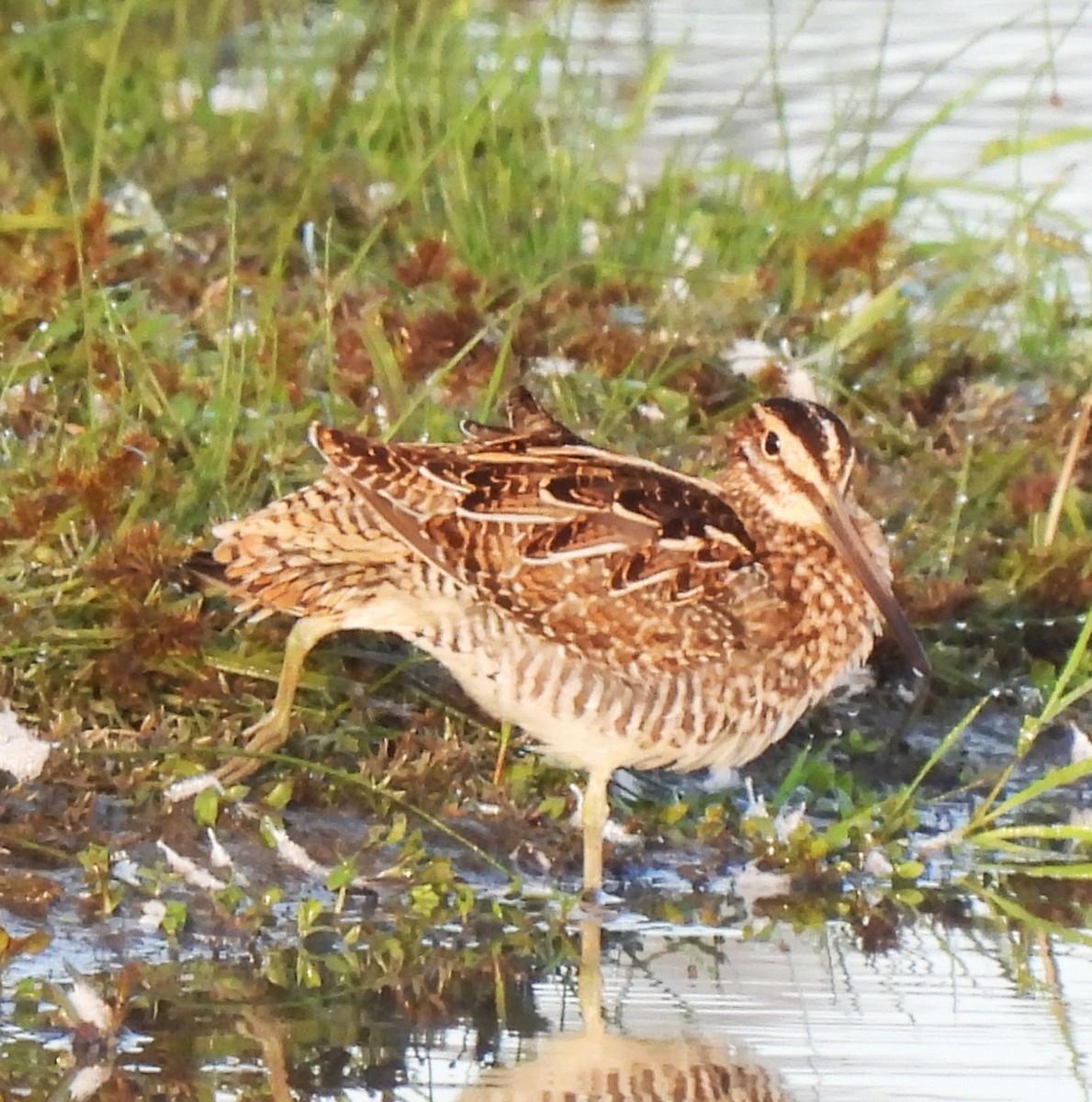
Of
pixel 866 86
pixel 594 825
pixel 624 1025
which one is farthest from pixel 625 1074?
pixel 866 86

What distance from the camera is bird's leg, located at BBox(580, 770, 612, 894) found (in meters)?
5.08

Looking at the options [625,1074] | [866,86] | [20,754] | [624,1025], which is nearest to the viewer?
[625,1074]

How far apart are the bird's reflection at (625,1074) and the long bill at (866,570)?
3.96 ft

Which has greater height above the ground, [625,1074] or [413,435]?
[413,435]

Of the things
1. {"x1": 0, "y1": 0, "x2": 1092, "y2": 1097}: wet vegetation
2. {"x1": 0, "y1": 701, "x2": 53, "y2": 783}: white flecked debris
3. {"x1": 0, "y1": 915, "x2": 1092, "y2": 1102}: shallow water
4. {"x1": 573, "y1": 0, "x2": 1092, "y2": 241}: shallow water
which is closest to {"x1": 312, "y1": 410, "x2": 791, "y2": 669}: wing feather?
{"x1": 0, "y1": 0, "x2": 1092, "y2": 1097}: wet vegetation

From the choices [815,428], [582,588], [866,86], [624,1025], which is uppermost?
[866,86]

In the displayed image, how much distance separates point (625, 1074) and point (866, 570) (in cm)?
140

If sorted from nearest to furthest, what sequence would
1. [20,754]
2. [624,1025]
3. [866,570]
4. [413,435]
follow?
[624,1025]
[20,754]
[866,570]
[413,435]

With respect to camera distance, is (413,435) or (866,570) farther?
(413,435)

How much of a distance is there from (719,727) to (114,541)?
116 centimetres

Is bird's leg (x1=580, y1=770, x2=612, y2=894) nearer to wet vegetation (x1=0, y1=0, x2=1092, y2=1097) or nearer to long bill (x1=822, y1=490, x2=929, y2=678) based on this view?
wet vegetation (x1=0, y1=0, x2=1092, y2=1097)

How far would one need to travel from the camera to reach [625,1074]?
4133 mm

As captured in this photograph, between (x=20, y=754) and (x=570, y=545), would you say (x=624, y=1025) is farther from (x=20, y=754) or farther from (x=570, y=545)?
(x=20, y=754)

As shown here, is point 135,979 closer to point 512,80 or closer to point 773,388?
point 773,388
